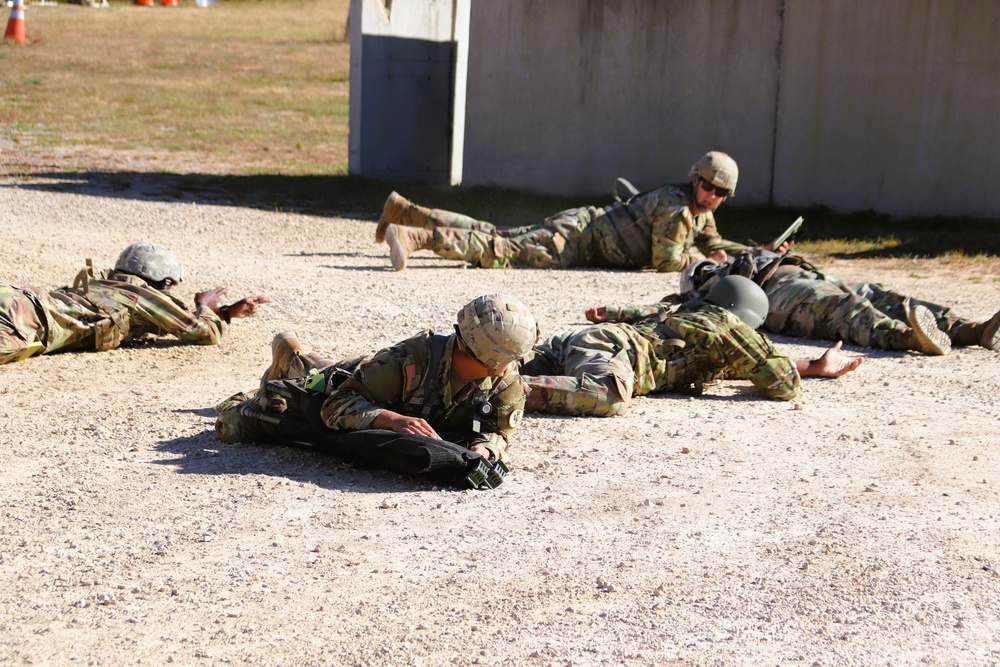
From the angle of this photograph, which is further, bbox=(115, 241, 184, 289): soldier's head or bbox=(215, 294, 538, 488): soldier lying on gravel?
bbox=(115, 241, 184, 289): soldier's head

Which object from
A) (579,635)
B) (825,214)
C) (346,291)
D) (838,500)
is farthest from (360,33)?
(579,635)

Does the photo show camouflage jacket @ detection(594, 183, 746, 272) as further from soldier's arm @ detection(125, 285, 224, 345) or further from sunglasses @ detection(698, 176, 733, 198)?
soldier's arm @ detection(125, 285, 224, 345)

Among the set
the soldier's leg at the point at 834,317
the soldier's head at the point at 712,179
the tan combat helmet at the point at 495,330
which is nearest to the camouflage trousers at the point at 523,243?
the soldier's head at the point at 712,179

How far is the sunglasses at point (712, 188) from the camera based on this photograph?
9.55 m

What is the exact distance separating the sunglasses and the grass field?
88.2 inches

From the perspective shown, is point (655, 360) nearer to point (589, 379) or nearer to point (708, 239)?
point (589, 379)

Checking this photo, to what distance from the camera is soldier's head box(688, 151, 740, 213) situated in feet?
31.0

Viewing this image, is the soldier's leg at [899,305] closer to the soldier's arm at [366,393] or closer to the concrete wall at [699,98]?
the soldier's arm at [366,393]

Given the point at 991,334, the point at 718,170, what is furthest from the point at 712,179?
the point at 991,334

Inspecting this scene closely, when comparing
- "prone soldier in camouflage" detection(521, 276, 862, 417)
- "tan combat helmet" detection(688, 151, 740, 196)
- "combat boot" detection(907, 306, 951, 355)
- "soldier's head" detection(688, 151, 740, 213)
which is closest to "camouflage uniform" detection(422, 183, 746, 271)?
"soldier's head" detection(688, 151, 740, 213)

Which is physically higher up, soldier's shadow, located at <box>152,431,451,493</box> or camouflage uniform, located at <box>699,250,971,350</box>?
camouflage uniform, located at <box>699,250,971,350</box>

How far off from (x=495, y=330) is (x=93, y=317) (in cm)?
327

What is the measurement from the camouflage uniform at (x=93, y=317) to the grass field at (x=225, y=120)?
612 centimetres

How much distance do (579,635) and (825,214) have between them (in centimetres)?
1005
